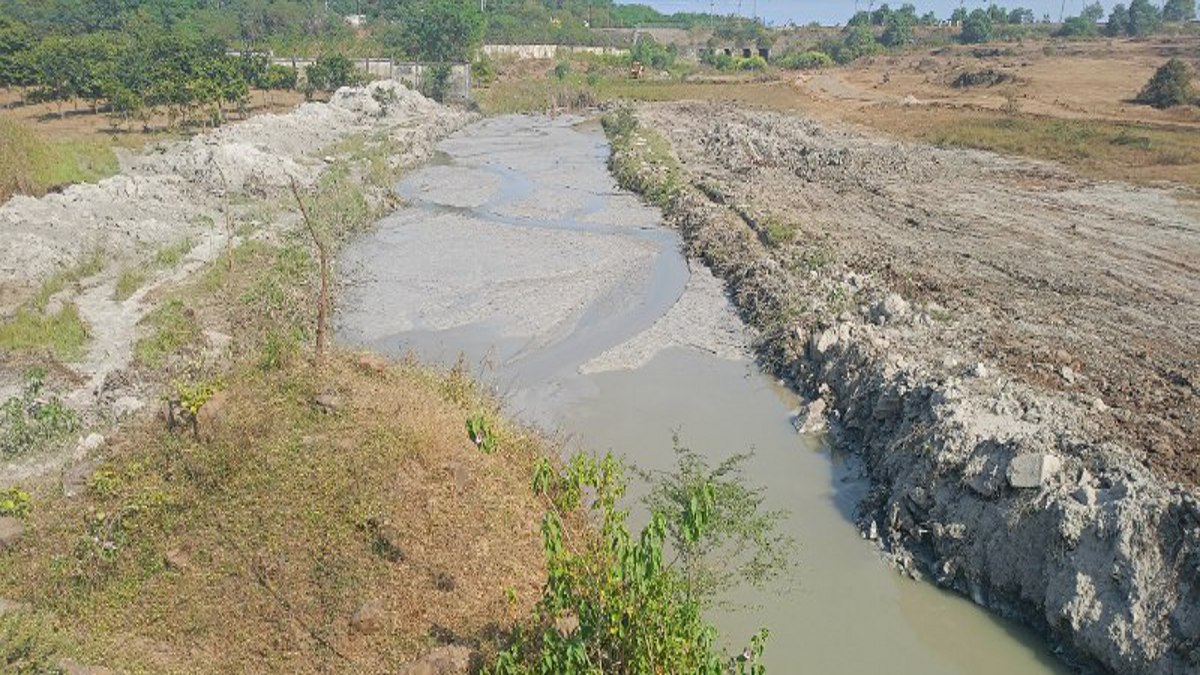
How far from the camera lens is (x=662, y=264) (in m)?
24.8

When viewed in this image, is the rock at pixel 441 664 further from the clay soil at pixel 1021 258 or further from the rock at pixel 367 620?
the clay soil at pixel 1021 258

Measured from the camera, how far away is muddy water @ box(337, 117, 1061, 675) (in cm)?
970

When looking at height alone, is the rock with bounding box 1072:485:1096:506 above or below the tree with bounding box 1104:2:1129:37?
below

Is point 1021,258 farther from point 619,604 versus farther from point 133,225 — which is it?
point 133,225

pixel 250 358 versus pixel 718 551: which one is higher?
pixel 250 358

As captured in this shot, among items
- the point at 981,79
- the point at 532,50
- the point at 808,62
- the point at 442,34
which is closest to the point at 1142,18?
the point at 808,62

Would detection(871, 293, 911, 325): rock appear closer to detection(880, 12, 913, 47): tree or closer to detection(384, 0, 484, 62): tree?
detection(384, 0, 484, 62): tree

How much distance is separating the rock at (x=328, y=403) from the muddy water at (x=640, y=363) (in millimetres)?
4051

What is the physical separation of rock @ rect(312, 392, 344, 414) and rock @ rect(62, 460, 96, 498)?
2.90 m

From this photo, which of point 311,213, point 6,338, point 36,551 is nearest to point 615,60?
point 311,213

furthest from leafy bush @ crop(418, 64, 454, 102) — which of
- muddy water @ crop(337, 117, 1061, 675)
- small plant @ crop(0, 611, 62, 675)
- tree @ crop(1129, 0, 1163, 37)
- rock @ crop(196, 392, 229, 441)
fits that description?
tree @ crop(1129, 0, 1163, 37)

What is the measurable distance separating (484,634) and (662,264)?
17.8 meters

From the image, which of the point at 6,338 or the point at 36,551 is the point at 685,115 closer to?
the point at 6,338

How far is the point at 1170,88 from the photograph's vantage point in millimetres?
43281
